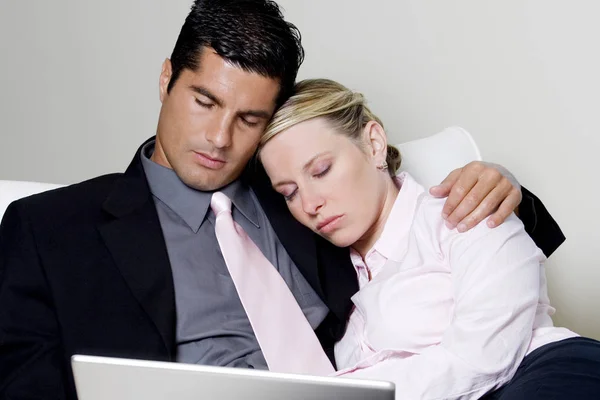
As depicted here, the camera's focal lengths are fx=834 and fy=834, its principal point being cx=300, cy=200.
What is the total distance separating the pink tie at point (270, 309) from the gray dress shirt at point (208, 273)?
5 centimetres

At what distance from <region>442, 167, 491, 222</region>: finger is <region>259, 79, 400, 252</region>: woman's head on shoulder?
0.23 meters

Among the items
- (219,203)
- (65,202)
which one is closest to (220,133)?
(219,203)

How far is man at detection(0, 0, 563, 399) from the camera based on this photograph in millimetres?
1850

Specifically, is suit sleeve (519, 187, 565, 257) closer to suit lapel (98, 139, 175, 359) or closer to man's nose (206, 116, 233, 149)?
man's nose (206, 116, 233, 149)

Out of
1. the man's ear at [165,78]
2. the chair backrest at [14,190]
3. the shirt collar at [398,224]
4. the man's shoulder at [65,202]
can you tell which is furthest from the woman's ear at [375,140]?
the chair backrest at [14,190]

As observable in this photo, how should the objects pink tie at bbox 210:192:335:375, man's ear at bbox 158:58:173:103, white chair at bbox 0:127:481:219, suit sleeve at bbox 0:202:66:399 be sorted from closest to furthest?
suit sleeve at bbox 0:202:66:399 < pink tie at bbox 210:192:335:375 < man's ear at bbox 158:58:173:103 < white chair at bbox 0:127:481:219

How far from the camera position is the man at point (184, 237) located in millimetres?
1850

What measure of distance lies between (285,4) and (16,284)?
165 cm

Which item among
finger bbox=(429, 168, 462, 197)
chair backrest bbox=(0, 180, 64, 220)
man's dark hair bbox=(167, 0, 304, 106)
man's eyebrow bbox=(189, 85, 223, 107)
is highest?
man's dark hair bbox=(167, 0, 304, 106)

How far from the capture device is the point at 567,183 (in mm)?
2979

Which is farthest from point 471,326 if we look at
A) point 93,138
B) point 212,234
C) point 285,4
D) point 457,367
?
point 93,138

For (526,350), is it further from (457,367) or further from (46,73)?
(46,73)

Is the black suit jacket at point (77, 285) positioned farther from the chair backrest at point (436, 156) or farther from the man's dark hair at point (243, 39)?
the chair backrest at point (436, 156)

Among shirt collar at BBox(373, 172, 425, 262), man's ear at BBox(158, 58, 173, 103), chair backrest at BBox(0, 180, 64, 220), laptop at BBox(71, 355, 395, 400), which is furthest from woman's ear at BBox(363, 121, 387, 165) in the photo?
laptop at BBox(71, 355, 395, 400)
